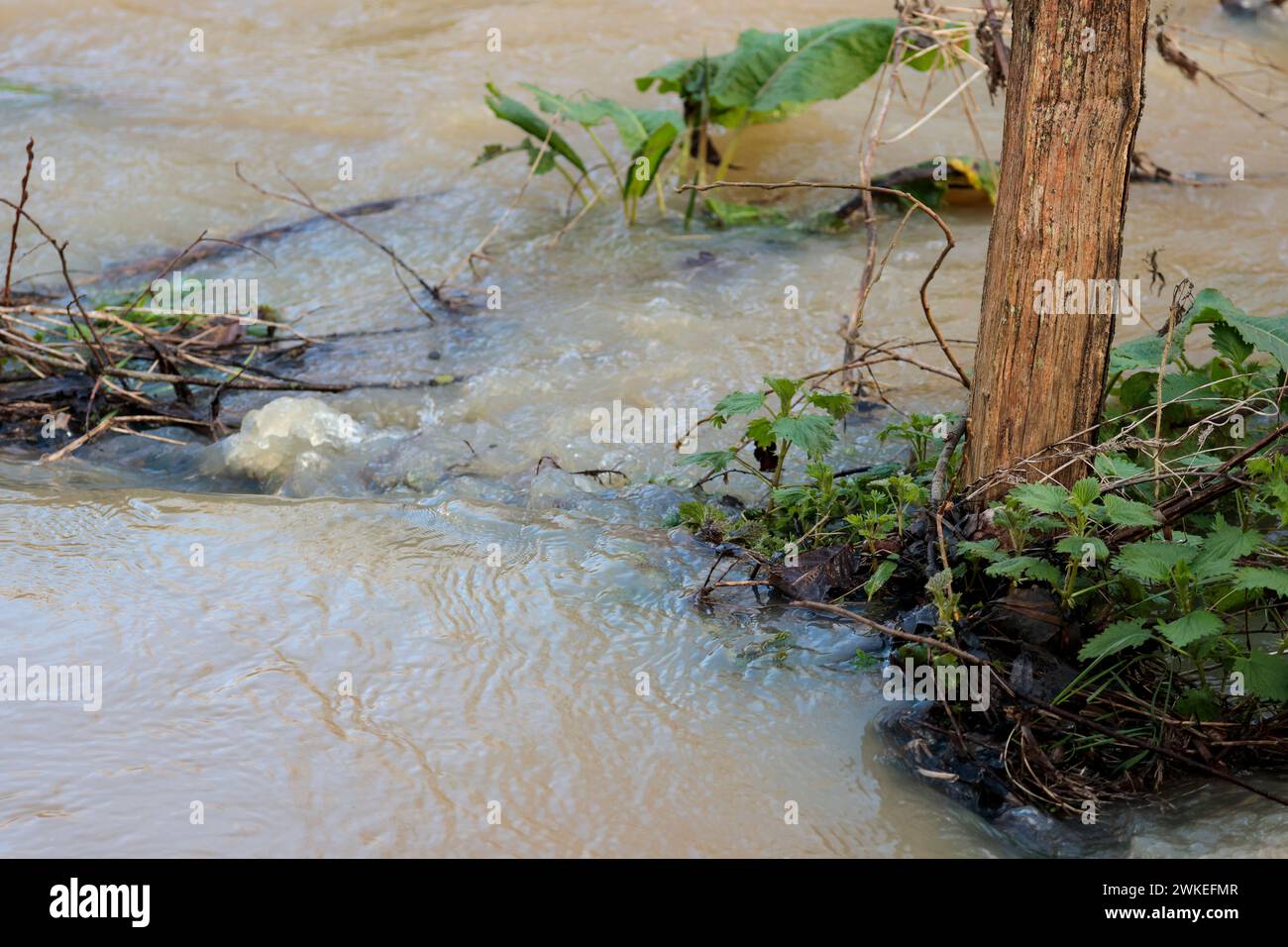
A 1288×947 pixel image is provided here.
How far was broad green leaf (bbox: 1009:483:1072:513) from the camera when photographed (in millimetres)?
2551

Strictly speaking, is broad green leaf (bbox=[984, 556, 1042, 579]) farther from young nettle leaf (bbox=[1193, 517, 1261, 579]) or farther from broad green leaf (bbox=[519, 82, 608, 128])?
broad green leaf (bbox=[519, 82, 608, 128])

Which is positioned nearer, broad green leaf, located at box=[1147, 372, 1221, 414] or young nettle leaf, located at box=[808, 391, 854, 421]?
broad green leaf, located at box=[1147, 372, 1221, 414]

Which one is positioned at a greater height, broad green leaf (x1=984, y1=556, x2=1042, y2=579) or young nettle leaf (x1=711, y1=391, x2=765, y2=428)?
young nettle leaf (x1=711, y1=391, x2=765, y2=428)

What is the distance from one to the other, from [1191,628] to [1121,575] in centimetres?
32

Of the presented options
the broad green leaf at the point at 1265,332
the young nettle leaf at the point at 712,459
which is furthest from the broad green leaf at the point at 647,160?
the broad green leaf at the point at 1265,332

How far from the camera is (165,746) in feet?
8.26

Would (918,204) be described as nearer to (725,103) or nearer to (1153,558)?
(1153,558)

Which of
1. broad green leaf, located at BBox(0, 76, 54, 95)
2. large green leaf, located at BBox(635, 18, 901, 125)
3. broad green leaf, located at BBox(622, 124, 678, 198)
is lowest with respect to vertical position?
broad green leaf, located at BBox(622, 124, 678, 198)

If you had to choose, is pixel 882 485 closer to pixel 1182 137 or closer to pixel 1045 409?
pixel 1045 409

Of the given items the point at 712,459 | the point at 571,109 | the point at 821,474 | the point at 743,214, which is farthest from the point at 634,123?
the point at 821,474

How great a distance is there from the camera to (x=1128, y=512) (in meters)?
2.54

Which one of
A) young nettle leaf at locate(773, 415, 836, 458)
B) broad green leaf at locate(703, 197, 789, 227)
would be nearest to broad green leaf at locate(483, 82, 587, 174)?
broad green leaf at locate(703, 197, 789, 227)

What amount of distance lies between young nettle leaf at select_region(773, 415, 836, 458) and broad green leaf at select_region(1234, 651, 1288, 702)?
1.14 m
